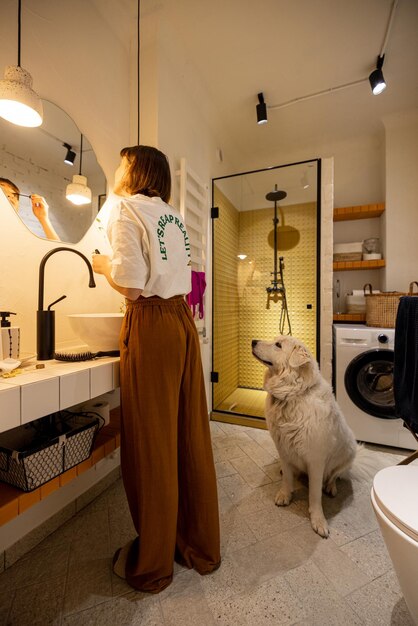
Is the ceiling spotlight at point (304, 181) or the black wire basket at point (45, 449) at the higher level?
the ceiling spotlight at point (304, 181)

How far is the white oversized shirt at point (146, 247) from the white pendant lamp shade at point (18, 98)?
21.1 inches

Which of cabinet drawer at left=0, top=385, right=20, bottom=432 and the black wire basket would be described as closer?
cabinet drawer at left=0, top=385, right=20, bottom=432

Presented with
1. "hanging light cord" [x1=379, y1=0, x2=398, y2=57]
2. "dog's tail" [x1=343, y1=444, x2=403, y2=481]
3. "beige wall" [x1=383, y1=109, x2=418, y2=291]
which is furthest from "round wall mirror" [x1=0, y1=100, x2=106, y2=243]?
"beige wall" [x1=383, y1=109, x2=418, y2=291]

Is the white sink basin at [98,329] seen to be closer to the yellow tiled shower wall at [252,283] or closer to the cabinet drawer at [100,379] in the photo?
the cabinet drawer at [100,379]

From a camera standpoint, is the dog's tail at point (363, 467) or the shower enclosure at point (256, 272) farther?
the shower enclosure at point (256, 272)

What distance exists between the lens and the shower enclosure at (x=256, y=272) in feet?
9.49

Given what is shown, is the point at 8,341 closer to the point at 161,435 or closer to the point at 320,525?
the point at 161,435

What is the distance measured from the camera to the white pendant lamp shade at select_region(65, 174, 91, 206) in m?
1.52

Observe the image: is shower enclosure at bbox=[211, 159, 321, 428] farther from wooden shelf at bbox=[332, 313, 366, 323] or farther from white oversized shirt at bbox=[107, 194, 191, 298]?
white oversized shirt at bbox=[107, 194, 191, 298]

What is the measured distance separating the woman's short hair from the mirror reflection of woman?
1.73ft

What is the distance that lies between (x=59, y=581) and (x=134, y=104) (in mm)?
2711

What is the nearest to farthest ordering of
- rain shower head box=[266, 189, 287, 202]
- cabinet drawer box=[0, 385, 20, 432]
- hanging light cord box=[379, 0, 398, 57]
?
cabinet drawer box=[0, 385, 20, 432] → hanging light cord box=[379, 0, 398, 57] → rain shower head box=[266, 189, 287, 202]

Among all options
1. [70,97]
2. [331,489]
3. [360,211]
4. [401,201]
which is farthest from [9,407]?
[401,201]

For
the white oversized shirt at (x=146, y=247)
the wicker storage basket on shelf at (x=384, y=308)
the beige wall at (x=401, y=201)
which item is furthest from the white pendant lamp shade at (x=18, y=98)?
the beige wall at (x=401, y=201)
